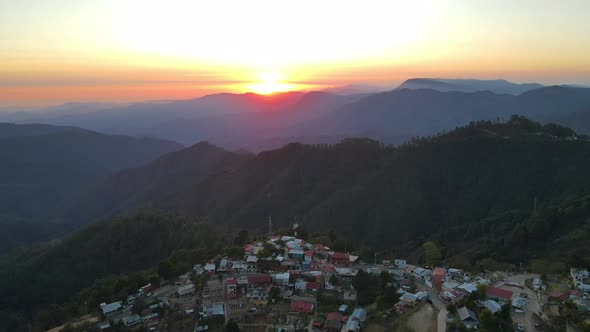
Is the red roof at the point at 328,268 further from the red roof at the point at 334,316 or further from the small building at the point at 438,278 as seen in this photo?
the small building at the point at 438,278

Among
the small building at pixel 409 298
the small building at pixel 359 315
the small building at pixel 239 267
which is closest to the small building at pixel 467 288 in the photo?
the small building at pixel 409 298

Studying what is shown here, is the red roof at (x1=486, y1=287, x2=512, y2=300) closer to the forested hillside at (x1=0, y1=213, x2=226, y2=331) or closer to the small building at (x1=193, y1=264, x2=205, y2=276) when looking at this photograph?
the small building at (x1=193, y1=264, x2=205, y2=276)

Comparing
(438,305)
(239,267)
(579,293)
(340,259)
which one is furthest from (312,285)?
(579,293)

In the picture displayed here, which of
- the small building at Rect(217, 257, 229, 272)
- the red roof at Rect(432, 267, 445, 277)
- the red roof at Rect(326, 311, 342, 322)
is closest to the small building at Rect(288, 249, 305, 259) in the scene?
the small building at Rect(217, 257, 229, 272)

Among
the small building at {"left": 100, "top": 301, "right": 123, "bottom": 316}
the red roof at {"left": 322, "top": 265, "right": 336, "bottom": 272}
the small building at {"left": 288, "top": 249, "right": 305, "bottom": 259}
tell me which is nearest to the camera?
the small building at {"left": 100, "top": 301, "right": 123, "bottom": 316}

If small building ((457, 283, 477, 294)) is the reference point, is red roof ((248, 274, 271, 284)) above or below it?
below

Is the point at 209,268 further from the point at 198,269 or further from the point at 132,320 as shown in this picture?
the point at 132,320

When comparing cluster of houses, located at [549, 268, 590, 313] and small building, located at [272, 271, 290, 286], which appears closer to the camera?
cluster of houses, located at [549, 268, 590, 313]
